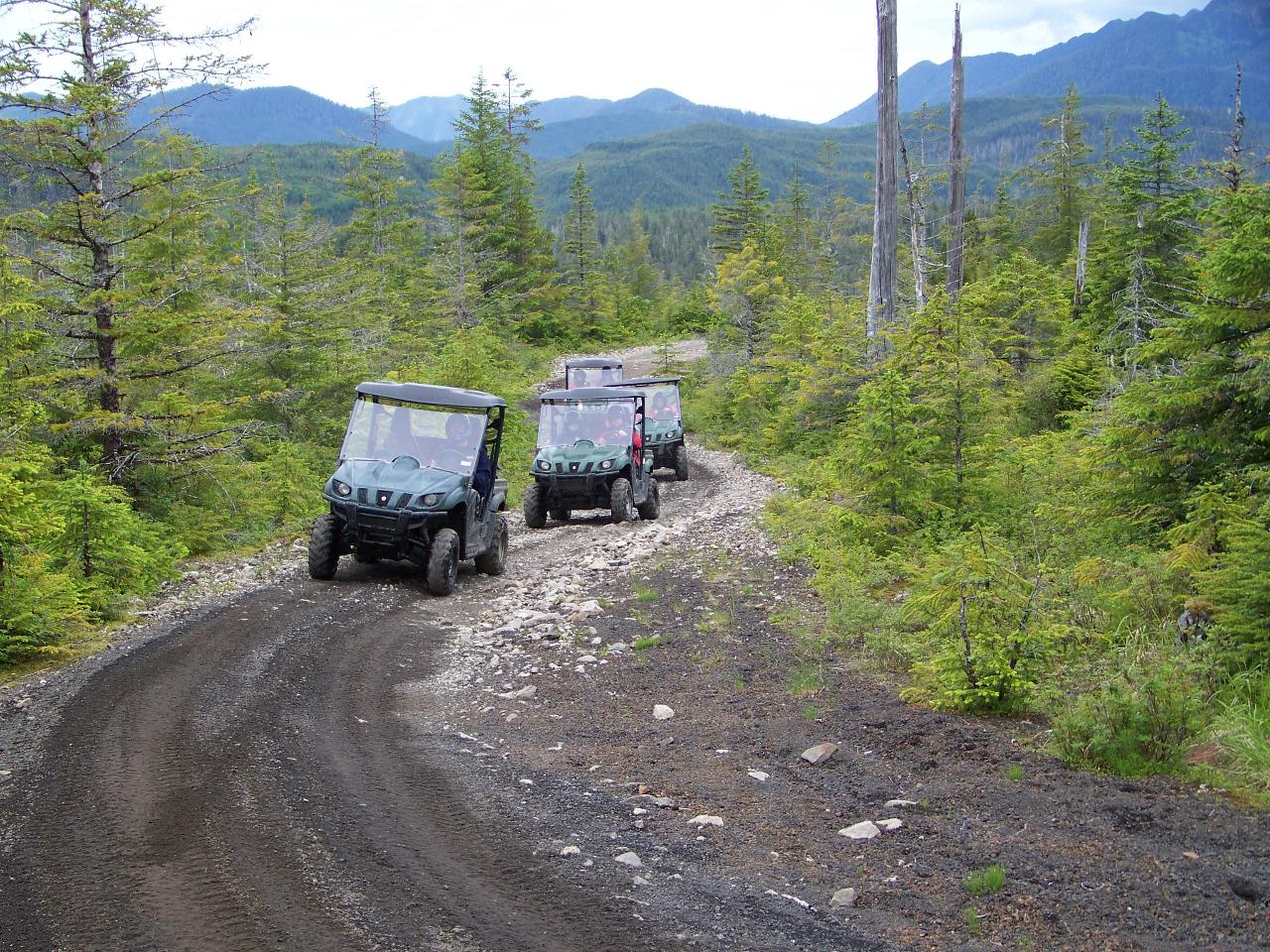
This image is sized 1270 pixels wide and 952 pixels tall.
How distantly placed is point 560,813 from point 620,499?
1031cm

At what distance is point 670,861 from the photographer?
180 inches

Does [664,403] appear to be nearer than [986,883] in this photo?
No

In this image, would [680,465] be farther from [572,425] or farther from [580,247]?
[580,247]

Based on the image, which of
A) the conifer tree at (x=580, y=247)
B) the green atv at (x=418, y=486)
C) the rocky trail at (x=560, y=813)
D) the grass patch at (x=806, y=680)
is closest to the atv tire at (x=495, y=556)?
the green atv at (x=418, y=486)

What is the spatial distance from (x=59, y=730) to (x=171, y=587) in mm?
4593

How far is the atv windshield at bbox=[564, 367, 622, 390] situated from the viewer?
Result: 2662cm

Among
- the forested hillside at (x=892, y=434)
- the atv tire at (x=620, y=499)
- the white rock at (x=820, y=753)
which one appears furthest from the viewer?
the atv tire at (x=620, y=499)

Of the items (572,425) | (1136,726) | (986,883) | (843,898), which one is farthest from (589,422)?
(986,883)

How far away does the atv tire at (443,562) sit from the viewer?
10.6m

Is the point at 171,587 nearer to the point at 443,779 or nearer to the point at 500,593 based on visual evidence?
the point at 500,593

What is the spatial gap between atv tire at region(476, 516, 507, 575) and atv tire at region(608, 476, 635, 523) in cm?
327

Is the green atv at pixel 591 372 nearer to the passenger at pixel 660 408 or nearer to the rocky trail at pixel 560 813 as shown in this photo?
the passenger at pixel 660 408

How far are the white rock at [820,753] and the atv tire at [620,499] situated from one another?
9.69 meters

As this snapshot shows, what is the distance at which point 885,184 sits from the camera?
16.3 m
